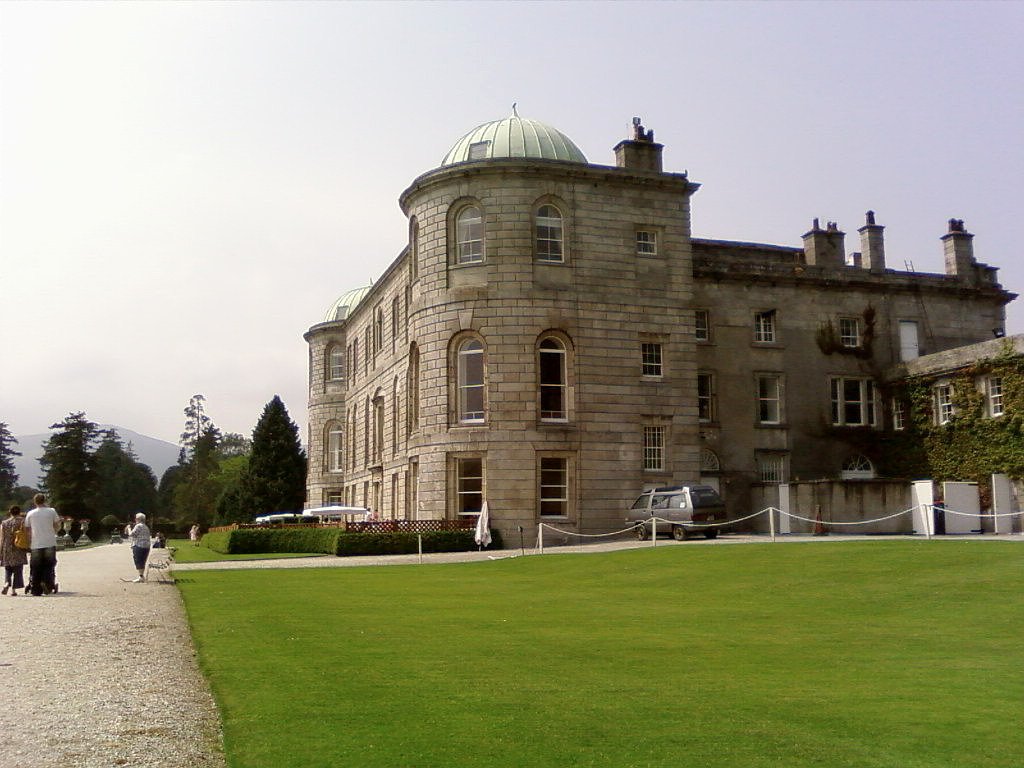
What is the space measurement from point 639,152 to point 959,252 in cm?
1725

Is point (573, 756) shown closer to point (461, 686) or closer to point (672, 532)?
point (461, 686)

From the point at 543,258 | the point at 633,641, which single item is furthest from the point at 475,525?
the point at 633,641

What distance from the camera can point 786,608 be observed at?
15633 millimetres

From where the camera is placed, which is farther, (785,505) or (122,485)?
(122,485)

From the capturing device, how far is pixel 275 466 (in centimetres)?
7344

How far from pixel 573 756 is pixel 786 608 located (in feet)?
30.8

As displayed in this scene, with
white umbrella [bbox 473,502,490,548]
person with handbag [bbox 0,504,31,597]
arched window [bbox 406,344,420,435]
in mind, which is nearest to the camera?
person with handbag [bbox 0,504,31,597]

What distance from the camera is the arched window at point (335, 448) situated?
66625mm

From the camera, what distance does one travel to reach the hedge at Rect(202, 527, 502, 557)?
33531 millimetres

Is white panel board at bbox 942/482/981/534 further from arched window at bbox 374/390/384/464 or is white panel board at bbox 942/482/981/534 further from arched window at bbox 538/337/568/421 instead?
arched window at bbox 374/390/384/464

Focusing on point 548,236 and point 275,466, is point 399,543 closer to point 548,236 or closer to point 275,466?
point 548,236

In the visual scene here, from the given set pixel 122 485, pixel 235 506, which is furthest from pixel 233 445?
pixel 235 506

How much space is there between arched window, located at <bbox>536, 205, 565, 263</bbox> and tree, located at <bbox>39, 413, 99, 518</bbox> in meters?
66.4

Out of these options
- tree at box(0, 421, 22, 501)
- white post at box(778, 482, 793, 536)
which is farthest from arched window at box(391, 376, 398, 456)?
tree at box(0, 421, 22, 501)
